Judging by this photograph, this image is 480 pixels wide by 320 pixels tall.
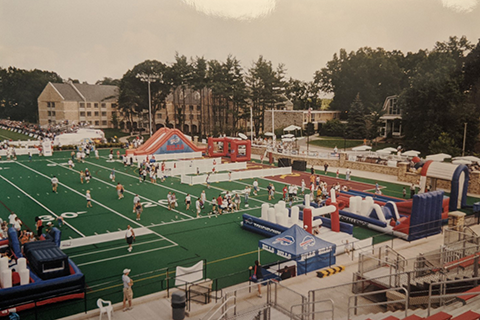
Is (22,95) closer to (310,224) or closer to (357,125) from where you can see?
(310,224)

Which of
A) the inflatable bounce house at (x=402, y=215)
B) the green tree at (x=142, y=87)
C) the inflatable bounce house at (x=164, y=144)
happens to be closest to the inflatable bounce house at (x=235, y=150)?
the inflatable bounce house at (x=164, y=144)

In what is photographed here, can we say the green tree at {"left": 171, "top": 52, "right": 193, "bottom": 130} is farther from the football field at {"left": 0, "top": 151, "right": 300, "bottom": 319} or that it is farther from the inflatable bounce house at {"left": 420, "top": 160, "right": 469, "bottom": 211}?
the inflatable bounce house at {"left": 420, "top": 160, "right": 469, "bottom": 211}

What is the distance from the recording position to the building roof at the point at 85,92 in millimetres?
59500

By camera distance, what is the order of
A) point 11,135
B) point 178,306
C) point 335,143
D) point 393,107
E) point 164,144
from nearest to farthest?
point 178,306
point 164,144
point 11,135
point 335,143
point 393,107

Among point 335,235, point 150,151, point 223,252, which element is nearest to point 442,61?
point 150,151

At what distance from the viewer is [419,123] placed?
4556 cm

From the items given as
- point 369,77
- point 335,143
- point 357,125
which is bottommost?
point 335,143

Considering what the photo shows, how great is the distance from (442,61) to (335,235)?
1602 inches

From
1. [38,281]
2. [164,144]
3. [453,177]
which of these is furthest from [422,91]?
[38,281]

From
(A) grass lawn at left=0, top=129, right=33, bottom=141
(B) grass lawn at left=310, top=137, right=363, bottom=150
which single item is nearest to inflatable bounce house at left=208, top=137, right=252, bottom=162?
(B) grass lawn at left=310, top=137, right=363, bottom=150

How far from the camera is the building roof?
195ft

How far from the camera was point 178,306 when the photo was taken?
10.4m

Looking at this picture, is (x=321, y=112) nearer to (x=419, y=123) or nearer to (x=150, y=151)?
(x=419, y=123)

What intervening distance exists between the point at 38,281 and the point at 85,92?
62469mm
